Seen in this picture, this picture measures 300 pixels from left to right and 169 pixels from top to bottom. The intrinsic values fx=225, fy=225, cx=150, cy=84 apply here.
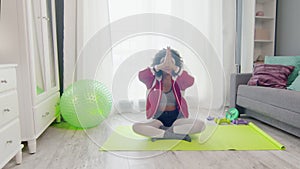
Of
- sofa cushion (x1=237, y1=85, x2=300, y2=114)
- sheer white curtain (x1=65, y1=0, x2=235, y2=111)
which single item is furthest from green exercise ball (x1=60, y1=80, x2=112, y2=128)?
sofa cushion (x1=237, y1=85, x2=300, y2=114)

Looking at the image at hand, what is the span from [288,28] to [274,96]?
1386mm

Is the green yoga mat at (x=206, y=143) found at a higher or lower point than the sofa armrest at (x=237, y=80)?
lower

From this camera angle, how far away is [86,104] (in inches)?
71.4

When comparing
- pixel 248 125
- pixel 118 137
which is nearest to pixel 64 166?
pixel 118 137

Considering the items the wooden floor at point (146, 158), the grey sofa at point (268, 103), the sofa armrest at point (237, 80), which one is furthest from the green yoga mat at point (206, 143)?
the sofa armrest at point (237, 80)

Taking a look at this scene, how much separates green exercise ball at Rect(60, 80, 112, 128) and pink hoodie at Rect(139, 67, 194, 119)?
0.43 m

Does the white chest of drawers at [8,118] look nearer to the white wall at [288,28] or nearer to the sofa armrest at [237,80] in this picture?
the sofa armrest at [237,80]

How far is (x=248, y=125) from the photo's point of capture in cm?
207

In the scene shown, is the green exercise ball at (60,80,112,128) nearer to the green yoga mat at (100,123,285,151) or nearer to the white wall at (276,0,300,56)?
the green yoga mat at (100,123,285,151)

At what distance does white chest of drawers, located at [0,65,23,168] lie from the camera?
3.67 ft

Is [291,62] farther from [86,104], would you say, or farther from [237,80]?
[86,104]

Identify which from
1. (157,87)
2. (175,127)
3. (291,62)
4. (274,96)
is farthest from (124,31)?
(291,62)

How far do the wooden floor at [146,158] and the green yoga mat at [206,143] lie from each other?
0.21ft

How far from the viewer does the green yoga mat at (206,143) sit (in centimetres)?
151
